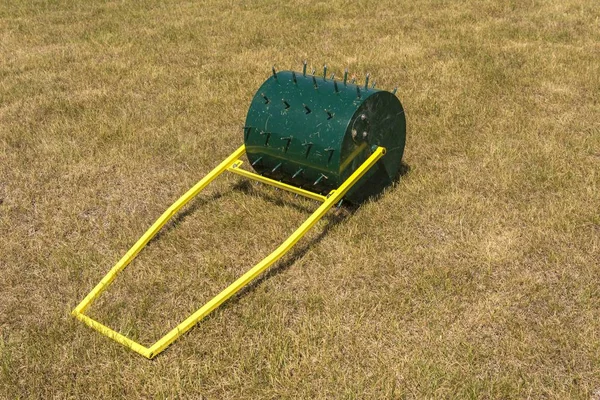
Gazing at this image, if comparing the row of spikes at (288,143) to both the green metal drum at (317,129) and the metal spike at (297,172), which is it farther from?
the metal spike at (297,172)

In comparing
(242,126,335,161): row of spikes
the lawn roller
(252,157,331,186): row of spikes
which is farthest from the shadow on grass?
(242,126,335,161): row of spikes

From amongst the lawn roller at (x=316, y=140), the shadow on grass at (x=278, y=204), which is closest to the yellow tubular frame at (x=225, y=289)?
the lawn roller at (x=316, y=140)

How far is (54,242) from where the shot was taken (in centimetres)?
455

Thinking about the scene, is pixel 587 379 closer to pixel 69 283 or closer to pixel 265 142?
pixel 265 142

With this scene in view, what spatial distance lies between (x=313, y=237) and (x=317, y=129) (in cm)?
79

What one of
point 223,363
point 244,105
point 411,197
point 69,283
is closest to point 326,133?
point 411,197

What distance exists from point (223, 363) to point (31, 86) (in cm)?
543

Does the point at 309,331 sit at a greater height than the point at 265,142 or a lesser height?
lesser

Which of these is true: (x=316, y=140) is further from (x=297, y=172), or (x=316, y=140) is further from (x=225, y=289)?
(x=225, y=289)

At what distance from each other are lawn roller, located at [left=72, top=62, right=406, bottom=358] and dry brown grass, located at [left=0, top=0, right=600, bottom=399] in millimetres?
299

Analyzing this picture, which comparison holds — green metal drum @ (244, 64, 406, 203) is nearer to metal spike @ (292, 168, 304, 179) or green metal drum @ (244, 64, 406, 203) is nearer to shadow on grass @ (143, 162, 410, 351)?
metal spike @ (292, 168, 304, 179)

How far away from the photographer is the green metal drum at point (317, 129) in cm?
422

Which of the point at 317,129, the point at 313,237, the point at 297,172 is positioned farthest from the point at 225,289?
the point at 317,129

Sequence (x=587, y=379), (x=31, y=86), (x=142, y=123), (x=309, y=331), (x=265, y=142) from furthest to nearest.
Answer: (x=31, y=86)
(x=142, y=123)
(x=265, y=142)
(x=309, y=331)
(x=587, y=379)
